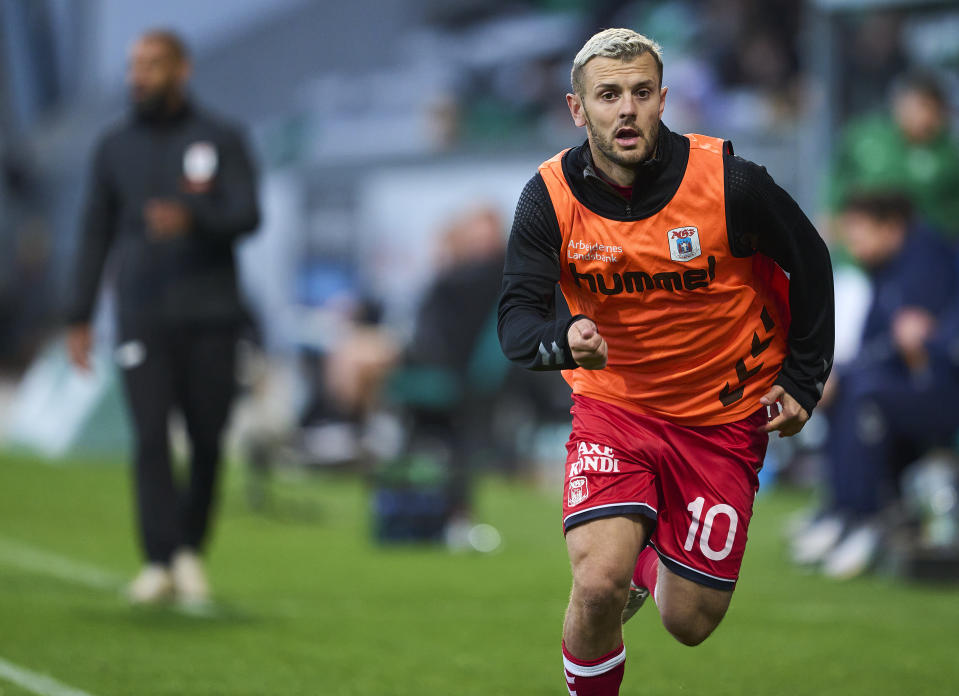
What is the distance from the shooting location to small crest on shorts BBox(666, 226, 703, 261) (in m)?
4.49

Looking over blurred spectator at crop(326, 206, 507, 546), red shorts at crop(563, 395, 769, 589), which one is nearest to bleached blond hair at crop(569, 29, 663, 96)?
red shorts at crop(563, 395, 769, 589)

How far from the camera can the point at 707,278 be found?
4.58 m

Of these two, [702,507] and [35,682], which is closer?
[702,507]

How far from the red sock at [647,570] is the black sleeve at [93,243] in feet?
12.3

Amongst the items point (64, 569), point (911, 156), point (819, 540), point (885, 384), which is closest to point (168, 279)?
point (64, 569)

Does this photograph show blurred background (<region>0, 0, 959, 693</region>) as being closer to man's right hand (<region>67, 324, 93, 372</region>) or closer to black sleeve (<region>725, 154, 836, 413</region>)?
man's right hand (<region>67, 324, 93, 372</region>)

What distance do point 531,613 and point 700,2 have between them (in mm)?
16560

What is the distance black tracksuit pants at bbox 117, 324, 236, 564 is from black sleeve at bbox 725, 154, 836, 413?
3617mm

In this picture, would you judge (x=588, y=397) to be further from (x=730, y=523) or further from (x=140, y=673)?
(x=140, y=673)

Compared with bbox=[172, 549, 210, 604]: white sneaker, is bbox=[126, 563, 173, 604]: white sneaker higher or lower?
higher

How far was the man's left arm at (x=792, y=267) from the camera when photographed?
14.7 feet

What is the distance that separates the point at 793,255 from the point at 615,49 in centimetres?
79

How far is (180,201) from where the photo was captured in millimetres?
7508

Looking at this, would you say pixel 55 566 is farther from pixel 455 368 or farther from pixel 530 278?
pixel 530 278
